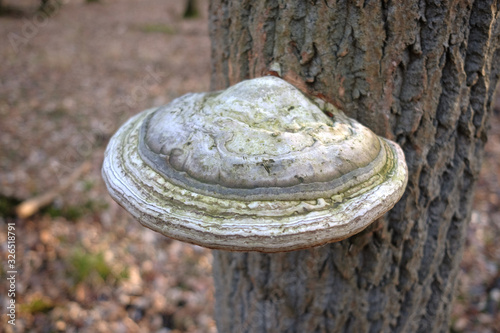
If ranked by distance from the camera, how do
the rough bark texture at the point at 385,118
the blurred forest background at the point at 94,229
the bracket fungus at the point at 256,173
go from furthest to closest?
the blurred forest background at the point at 94,229 < the rough bark texture at the point at 385,118 < the bracket fungus at the point at 256,173

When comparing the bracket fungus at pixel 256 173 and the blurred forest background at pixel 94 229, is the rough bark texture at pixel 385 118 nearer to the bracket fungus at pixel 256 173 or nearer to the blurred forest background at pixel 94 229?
the bracket fungus at pixel 256 173

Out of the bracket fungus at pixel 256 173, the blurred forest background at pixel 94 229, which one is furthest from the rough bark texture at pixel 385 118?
the blurred forest background at pixel 94 229

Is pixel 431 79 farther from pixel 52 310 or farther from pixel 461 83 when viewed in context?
pixel 52 310

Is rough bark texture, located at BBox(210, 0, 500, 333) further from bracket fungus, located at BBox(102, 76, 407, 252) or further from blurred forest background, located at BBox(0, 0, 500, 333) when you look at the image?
blurred forest background, located at BBox(0, 0, 500, 333)

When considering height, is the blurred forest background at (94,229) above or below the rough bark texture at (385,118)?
below

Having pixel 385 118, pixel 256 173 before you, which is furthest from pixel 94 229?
pixel 385 118

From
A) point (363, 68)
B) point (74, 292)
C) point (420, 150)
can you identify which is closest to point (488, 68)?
point (420, 150)

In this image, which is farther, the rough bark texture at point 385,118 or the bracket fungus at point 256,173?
the rough bark texture at point 385,118
